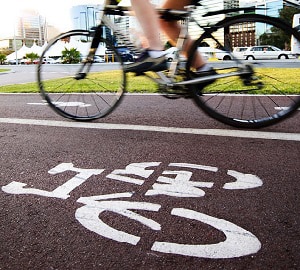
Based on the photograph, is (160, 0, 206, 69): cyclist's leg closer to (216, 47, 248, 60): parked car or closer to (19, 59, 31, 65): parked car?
(216, 47, 248, 60): parked car

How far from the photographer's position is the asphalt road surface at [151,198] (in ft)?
4.27

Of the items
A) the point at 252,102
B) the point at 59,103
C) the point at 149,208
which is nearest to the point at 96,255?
the point at 149,208

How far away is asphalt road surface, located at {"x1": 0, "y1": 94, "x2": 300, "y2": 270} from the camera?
1301 mm

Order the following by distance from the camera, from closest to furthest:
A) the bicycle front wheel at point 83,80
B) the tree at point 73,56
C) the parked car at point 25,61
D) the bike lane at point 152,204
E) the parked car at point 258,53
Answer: the bike lane at point 152,204, the parked car at point 258,53, the bicycle front wheel at point 83,80, the tree at point 73,56, the parked car at point 25,61

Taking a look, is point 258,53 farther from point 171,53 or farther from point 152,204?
point 152,204

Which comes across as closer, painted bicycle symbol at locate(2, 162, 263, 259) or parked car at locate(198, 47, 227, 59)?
painted bicycle symbol at locate(2, 162, 263, 259)

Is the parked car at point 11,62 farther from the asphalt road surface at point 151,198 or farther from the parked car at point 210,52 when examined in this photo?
the asphalt road surface at point 151,198

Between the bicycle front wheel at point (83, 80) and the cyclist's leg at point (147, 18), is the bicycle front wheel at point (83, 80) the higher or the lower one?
the lower one

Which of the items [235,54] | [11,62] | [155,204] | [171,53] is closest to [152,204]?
[155,204]

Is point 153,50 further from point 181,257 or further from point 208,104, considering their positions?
point 181,257

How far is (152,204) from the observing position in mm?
1709

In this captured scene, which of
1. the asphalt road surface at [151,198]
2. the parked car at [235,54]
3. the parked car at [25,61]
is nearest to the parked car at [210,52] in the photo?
the parked car at [235,54]

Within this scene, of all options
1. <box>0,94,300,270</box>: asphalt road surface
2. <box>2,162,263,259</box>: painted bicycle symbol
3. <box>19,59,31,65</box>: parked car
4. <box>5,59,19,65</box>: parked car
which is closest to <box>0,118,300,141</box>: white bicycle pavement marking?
<box>0,94,300,270</box>: asphalt road surface

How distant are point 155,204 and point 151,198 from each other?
2.9 inches
